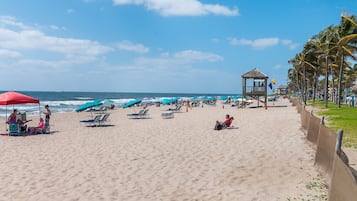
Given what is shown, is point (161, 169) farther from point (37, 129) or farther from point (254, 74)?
point (254, 74)

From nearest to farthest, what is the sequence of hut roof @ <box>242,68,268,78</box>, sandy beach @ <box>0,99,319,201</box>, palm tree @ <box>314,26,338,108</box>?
sandy beach @ <box>0,99,319,201</box>, palm tree @ <box>314,26,338,108</box>, hut roof @ <box>242,68,268,78</box>

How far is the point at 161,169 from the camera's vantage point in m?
8.22

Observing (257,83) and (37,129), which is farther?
(257,83)

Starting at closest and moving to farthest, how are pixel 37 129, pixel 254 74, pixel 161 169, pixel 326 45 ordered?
pixel 161 169
pixel 37 129
pixel 326 45
pixel 254 74

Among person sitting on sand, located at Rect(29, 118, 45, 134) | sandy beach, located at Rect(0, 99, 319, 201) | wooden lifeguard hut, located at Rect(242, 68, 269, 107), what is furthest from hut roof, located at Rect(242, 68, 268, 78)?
person sitting on sand, located at Rect(29, 118, 45, 134)

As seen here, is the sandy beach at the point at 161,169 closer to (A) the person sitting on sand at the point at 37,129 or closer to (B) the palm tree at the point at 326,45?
(A) the person sitting on sand at the point at 37,129

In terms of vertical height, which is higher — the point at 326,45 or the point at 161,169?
the point at 326,45

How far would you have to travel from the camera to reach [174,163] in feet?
28.9

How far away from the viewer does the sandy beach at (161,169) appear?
6332 mm

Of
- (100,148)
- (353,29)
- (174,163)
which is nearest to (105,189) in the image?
(174,163)

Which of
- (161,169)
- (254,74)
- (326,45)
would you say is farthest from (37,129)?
(326,45)

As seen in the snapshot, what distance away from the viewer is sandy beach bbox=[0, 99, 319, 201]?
20.8ft

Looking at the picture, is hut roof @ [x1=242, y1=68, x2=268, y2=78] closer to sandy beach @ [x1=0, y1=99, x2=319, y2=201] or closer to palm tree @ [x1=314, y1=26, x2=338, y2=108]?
palm tree @ [x1=314, y1=26, x2=338, y2=108]

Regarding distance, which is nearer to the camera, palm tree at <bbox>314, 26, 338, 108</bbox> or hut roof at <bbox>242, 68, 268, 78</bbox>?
palm tree at <bbox>314, 26, 338, 108</bbox>
